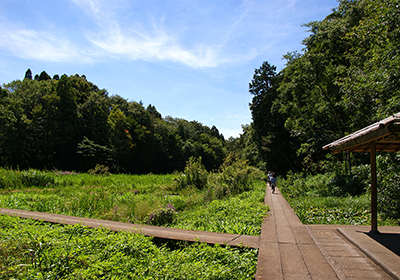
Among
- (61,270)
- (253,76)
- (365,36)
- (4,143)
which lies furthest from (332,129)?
(4,143)

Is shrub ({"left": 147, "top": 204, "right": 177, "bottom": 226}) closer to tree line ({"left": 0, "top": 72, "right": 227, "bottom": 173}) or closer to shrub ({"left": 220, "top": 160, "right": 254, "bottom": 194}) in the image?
shrub ({"left": 220, "top": 160, "right": 254, "bottom": 194})

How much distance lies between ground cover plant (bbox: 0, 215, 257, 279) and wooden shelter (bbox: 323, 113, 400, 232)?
93.3 inches

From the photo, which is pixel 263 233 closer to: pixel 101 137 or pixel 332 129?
pixel 332 129

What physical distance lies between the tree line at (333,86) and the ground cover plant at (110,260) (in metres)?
7.25

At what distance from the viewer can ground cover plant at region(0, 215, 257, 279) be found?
2.42 metres

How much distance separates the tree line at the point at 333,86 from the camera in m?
8.24

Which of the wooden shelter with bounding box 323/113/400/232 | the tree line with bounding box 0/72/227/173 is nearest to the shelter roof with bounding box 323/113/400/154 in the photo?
the wooden shelter with bounding box 323/113/400/232

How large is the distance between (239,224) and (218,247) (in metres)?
1.58

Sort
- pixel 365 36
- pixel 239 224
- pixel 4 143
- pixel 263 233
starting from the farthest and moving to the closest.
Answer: pixel 4 143 → pixel 365 36 → pixel 239 224 → pixel 263 233

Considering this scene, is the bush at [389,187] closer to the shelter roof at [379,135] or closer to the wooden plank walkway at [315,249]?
the shelter roof at [379,135]

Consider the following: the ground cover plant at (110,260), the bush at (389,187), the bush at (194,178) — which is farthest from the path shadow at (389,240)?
the bush at (194,178)

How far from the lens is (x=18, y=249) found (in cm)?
298

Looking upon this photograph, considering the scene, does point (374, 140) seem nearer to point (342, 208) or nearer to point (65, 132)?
point (342, 208)

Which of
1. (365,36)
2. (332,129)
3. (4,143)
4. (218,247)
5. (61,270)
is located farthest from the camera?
(4,143)
